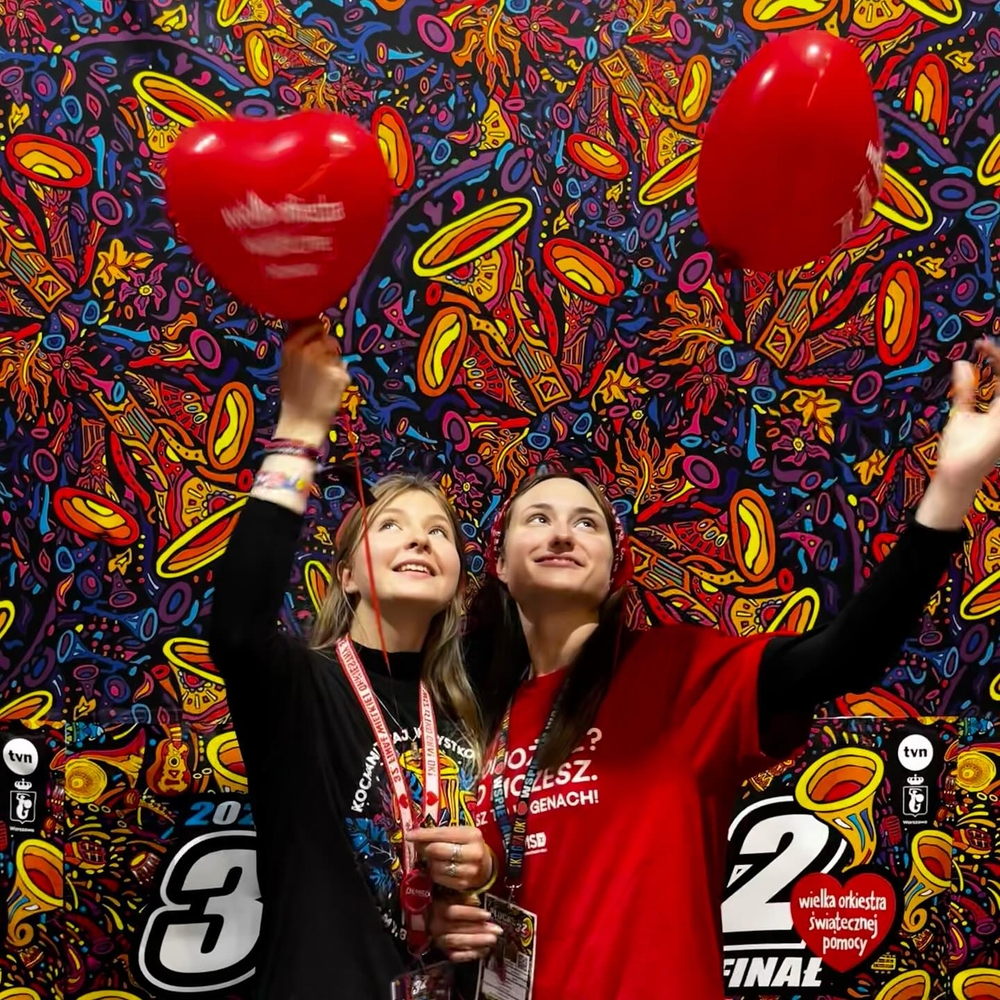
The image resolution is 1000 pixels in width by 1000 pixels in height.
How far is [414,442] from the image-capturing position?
209 cm

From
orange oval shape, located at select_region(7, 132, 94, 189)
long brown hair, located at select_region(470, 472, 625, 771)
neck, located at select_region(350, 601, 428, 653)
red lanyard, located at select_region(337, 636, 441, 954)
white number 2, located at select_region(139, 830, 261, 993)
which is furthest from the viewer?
orange oval shape, located at select_region(7, 132, 94, 189)

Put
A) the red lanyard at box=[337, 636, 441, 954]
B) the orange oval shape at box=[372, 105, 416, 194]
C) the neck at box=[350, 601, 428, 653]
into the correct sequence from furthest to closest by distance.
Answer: the orange oval shape at box=[372, 105, 416, 194]
the neck at box=[350, 601, 428, 653]
the red lanyard at box=[337, 636, 441, 954]

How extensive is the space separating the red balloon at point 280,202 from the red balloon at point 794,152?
0.48 meters

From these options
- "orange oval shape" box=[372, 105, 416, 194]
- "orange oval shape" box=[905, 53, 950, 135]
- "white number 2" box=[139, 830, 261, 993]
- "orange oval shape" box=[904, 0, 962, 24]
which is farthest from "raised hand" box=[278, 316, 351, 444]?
"orange oval shape" box=[904, 0, 962, 24]

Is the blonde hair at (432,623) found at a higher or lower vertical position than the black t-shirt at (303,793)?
higher

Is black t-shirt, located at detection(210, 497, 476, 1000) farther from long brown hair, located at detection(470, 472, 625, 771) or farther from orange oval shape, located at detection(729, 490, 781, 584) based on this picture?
orange oval shape, located at detection(729, 490, 781, 584)

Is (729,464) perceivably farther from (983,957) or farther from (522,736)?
(983,957)

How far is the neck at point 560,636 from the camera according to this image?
1.75 m

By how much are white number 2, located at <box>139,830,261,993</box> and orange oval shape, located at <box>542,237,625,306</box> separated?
1222 mm

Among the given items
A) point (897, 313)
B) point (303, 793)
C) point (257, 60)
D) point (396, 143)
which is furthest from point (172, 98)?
point (897, 313)

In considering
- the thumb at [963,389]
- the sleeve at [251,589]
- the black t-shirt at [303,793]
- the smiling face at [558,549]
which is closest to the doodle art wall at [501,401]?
the smiling face at [558,549]

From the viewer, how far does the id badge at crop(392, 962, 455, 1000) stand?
1.41 m

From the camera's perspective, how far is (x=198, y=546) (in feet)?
6.62

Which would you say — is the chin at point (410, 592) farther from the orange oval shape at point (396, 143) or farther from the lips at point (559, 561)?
the orange oval shape at point (396, 143)
